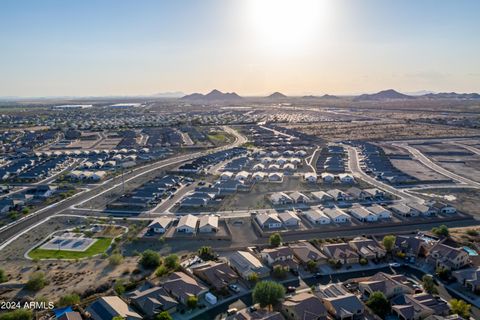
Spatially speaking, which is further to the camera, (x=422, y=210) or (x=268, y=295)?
(x=422, y=210)

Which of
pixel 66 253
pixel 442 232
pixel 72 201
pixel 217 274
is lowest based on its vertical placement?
pixel 66 253

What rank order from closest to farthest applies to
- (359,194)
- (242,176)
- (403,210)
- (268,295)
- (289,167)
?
1. (268,295)
2. (403,210)
3. (359,194)
4. (242,176)
5. (289,167)

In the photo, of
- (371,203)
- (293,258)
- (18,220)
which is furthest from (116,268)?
(371,203)

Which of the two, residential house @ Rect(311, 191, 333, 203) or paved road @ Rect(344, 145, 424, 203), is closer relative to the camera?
residential house @ Rect(311, 191, 333, 203)

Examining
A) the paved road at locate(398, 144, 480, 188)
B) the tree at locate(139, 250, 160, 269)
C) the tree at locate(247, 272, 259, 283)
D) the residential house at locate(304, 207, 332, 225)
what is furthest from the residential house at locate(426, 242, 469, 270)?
the paved road at locate(398, 144, 480, 188)

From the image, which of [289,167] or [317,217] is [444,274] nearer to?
[317,217]

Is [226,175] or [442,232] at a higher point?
[226,175]

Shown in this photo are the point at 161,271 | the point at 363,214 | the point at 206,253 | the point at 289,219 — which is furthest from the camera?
the point at 363,214

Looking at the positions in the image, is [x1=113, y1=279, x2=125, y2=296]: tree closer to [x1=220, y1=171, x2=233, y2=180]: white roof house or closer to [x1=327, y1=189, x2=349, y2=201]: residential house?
[x1=327, y1=189, x2=349, y2=201]: residential house

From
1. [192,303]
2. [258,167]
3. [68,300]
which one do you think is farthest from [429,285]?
[258,167]
